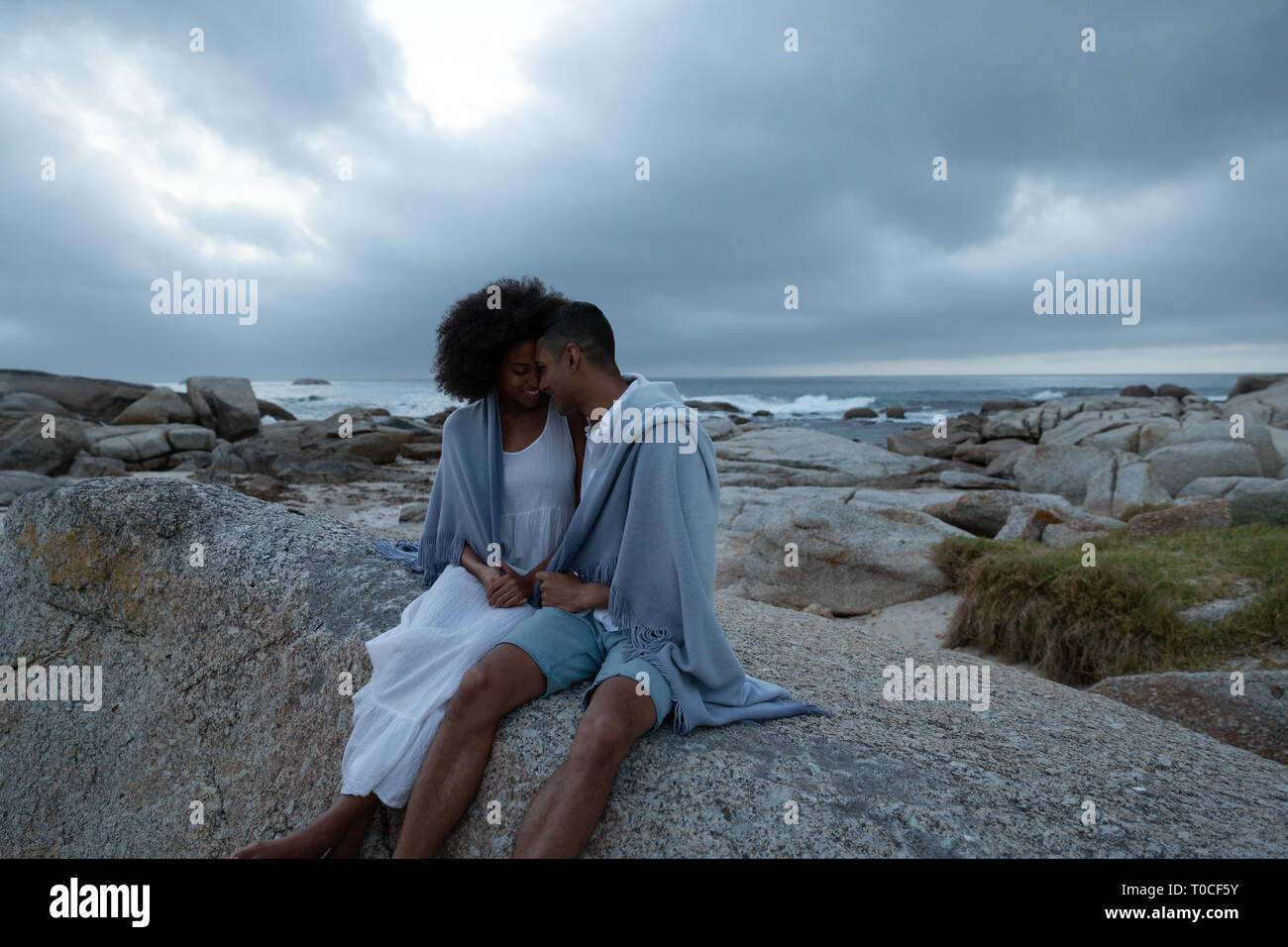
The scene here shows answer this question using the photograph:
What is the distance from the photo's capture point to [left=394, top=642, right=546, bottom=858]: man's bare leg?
7.88 feet

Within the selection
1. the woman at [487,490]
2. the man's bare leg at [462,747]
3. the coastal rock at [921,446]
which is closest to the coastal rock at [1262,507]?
the woman at [487,490]

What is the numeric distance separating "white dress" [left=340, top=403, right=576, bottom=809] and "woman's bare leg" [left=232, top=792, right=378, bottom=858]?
0.18 feet

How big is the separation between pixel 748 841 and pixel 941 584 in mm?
5284

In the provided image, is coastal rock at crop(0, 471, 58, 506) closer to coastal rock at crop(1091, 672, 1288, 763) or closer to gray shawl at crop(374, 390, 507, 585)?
gray shawl at crop(374, 390, 507, 585)

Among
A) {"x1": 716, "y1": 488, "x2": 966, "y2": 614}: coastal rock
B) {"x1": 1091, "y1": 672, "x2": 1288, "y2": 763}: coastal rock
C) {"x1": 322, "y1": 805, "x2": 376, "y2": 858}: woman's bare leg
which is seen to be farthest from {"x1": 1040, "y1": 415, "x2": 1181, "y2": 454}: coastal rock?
{"x1": 322, "y1": 805, "x2": 376, "y2": 858}: woman's bare leg

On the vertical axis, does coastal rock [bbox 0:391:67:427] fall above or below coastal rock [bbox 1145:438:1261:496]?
above

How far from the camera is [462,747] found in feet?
8.23

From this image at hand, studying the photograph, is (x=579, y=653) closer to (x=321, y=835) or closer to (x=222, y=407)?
(x=321, y=835)

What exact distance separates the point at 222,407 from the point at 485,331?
20310 millimetres

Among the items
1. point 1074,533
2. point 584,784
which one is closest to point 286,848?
point 584,784

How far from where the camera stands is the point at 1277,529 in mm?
6281

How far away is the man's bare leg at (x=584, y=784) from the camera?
2236 mm
